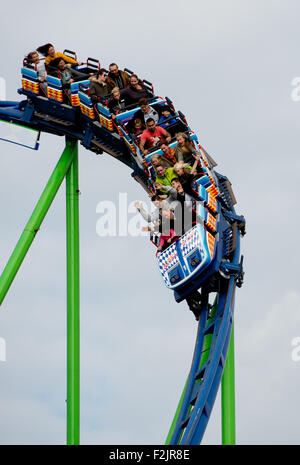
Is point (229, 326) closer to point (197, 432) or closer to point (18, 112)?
point (197, 432)

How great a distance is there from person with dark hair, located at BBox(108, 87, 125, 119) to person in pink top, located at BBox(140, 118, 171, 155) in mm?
432

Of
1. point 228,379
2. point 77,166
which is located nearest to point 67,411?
point 228,379

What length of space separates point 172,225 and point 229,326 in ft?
3.58

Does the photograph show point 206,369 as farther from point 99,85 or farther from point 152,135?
point 99,85

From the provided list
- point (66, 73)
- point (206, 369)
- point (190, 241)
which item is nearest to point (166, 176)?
point (190, 241)

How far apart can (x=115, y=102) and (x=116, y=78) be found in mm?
591

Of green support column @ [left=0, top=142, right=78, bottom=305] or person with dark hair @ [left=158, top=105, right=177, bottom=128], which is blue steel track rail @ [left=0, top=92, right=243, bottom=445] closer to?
person with dark hair @ [left=158, top=105, right=177, bottom=128]

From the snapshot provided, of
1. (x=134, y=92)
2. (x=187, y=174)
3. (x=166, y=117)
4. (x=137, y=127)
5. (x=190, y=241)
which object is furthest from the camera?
(x=134, y=92)

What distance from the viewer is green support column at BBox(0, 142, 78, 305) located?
15320mm

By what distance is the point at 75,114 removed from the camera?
15.7 metres

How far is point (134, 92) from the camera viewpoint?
15.3 meters

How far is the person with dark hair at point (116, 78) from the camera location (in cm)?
1563

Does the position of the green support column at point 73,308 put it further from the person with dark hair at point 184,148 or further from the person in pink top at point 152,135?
the person with dark hair at point 184,148
